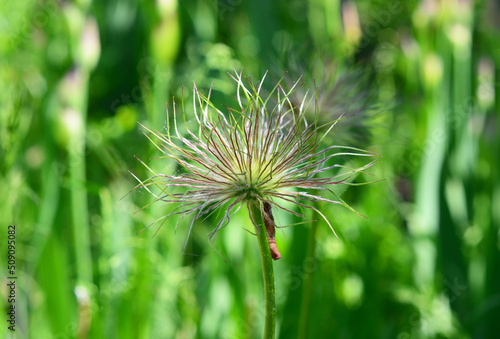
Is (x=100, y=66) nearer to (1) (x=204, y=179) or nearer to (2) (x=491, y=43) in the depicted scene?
(2) (x=491, y=43)

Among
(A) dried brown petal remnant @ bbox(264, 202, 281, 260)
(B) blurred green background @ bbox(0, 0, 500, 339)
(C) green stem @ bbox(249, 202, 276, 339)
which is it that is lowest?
(C) green stem @ bbox(249, 202, 276, 339)

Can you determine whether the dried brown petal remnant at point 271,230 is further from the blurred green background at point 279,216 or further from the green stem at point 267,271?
the blurred green background at point 279,216

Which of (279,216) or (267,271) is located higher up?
(279,216)

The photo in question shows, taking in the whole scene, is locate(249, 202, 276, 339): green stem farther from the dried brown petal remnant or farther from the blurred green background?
the blurred green background

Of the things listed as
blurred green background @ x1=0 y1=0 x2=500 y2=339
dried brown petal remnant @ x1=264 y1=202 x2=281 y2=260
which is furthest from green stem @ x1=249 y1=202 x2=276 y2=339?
blurred green background @ x1=0 y1=0 x2=500 y2=339

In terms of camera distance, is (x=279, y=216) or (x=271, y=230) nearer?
(x=271, y=230)

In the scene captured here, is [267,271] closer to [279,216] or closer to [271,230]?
[271,230]

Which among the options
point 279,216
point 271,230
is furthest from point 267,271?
point 279,216

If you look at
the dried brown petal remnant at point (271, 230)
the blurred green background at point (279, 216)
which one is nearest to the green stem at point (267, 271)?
the dried brown petal remnant at point (271, 230)
